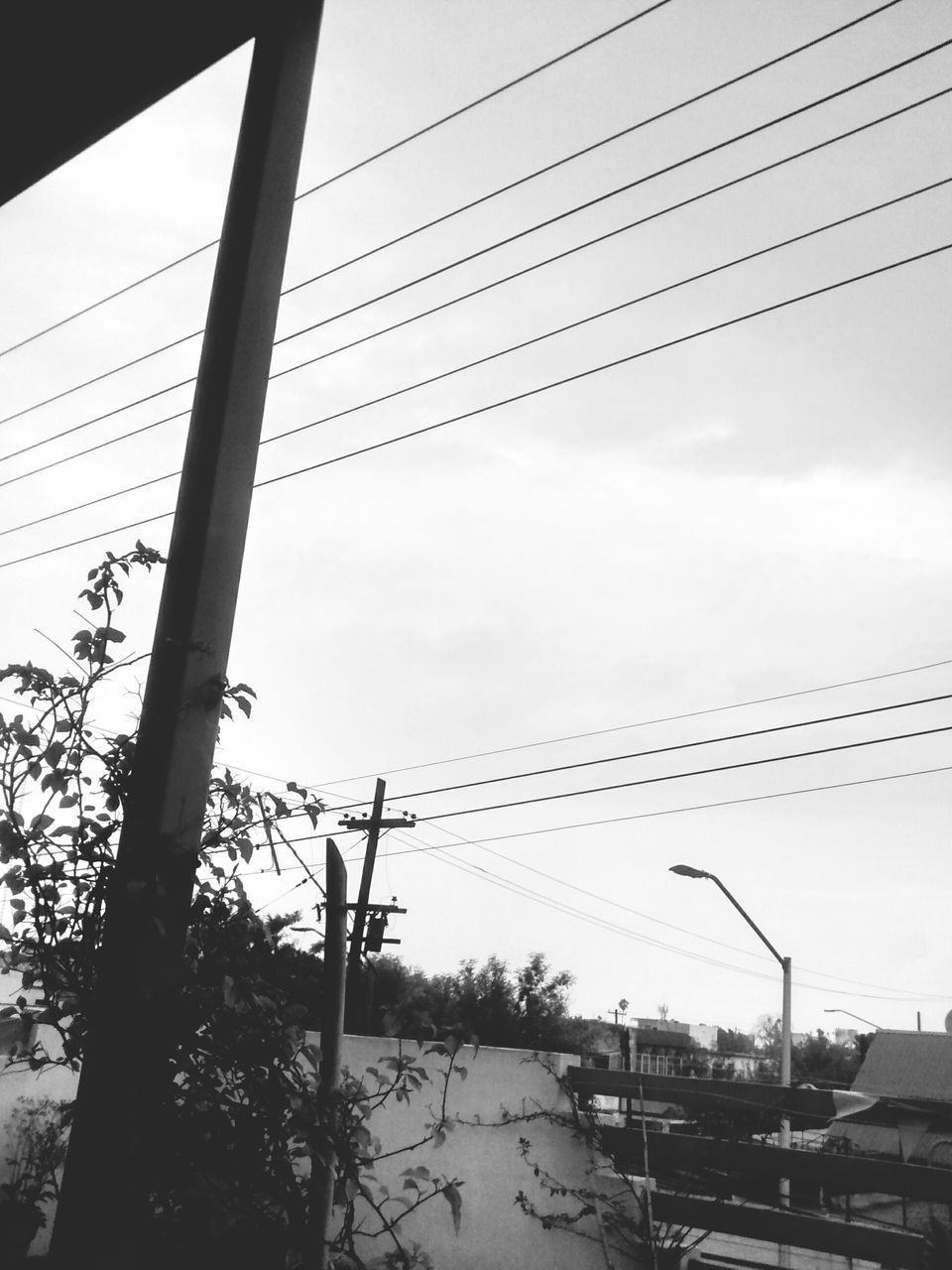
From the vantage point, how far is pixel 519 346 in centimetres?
422

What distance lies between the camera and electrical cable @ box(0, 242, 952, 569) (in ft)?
12.5

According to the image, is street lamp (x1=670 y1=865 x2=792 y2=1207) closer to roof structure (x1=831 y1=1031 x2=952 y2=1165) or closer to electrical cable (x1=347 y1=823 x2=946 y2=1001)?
electrical cable (x1=347 y1=823 x2=946 y2=1001)

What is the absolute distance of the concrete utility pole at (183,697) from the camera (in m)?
1.11

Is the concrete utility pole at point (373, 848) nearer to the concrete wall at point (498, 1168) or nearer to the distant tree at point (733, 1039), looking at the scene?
the concrete wall at point (498, 1168)

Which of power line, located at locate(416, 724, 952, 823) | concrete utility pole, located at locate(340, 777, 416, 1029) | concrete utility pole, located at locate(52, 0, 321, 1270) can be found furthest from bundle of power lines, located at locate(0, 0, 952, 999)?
concrete utility pole, located at locate(340, 777, 416, 1029)

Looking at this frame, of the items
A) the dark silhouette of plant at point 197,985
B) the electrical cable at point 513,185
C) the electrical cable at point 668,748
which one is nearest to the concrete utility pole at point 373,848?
the electrical cable at point 668,748

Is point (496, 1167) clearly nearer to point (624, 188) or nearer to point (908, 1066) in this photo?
point (624, 188)

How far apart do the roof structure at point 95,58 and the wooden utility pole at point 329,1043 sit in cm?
151

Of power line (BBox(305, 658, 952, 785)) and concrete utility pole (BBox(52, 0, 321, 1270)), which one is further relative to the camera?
power line (BBox(305, 658, 952, 785))

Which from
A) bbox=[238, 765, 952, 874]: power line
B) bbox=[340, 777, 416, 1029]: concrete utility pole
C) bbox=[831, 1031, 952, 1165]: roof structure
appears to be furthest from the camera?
bbox=[831, 1031, 952, 1165]: roof structure

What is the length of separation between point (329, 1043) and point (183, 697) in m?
0.54

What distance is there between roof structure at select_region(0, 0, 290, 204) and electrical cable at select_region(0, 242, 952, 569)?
5.28 ft

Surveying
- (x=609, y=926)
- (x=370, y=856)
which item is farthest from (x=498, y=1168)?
(x=609, y=926)

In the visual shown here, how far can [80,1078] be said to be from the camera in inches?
46.5
